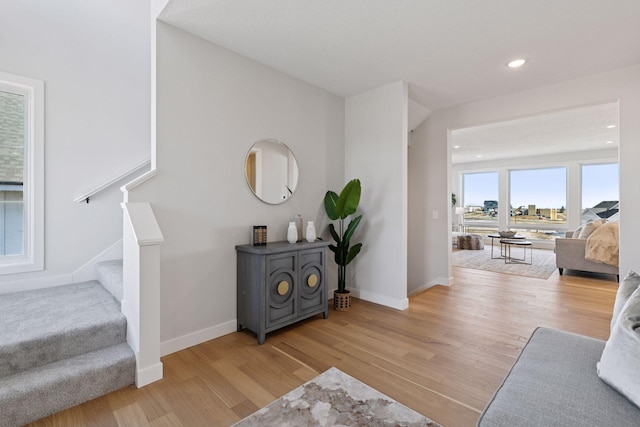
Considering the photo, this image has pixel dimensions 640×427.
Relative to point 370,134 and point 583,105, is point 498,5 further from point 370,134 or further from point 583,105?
point 583,105

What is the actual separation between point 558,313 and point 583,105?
231 cm

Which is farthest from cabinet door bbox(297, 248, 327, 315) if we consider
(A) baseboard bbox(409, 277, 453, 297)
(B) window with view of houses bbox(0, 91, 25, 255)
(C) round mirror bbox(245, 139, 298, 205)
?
(B) window with view of houses bbox(0, 91, 25, 255)

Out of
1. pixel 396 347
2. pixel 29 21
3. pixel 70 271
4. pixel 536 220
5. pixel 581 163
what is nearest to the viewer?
pixel 396 347

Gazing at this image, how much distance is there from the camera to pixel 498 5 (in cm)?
204

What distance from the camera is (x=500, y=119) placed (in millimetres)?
3771

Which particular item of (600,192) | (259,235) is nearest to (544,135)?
(600,192)

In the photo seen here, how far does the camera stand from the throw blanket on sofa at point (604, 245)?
A: 4500mm

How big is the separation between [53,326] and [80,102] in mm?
2224

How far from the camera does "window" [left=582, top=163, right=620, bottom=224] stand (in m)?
7.55

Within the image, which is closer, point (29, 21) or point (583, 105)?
point (29, 21)

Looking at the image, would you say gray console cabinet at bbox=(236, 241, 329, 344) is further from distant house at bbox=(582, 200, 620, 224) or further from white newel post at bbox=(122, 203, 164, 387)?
distant house at bbox=(582, 200, 620, 224)

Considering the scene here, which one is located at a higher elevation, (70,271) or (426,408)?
(70,271)

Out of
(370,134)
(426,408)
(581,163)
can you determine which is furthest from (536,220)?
(426,408)

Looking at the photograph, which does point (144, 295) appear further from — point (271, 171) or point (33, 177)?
point (33, 177)
